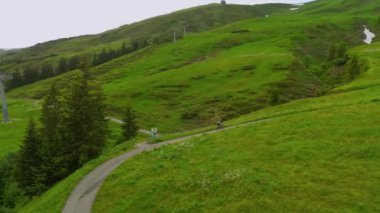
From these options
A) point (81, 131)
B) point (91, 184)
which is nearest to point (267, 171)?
point (91, 184)

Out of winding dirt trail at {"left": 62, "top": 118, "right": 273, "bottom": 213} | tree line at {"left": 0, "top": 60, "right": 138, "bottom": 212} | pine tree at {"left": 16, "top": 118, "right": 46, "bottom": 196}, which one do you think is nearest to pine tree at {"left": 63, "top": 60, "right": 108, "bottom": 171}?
tree line at {"left": 0, "top": 60, "right": 138, "bottom": 212}

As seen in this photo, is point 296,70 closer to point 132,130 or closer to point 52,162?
point 132,130

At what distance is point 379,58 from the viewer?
107 meters

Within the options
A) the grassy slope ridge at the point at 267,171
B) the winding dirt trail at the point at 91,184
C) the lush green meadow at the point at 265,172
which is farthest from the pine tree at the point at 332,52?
the winding dirt trail at the point at 91,184

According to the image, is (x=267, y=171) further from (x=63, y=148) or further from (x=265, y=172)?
(x=63, y=148)

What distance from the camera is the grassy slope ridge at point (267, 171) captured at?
92.5 ft

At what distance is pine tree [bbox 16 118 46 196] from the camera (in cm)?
5319

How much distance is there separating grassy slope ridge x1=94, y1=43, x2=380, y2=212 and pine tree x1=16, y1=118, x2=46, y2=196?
18.1 meters

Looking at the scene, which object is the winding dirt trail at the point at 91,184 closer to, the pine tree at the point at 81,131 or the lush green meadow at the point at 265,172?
the lush green meadow at the point at 265,172

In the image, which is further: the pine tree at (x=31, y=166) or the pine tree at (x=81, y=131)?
the pine tree at (x=81, y=131)

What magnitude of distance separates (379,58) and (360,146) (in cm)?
8037

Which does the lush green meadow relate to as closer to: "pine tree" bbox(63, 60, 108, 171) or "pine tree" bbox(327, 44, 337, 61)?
"pine tree" bbox(63, 60, 108, 171)

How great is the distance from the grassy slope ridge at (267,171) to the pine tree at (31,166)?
1810 cm

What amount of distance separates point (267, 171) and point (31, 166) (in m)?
34.0
